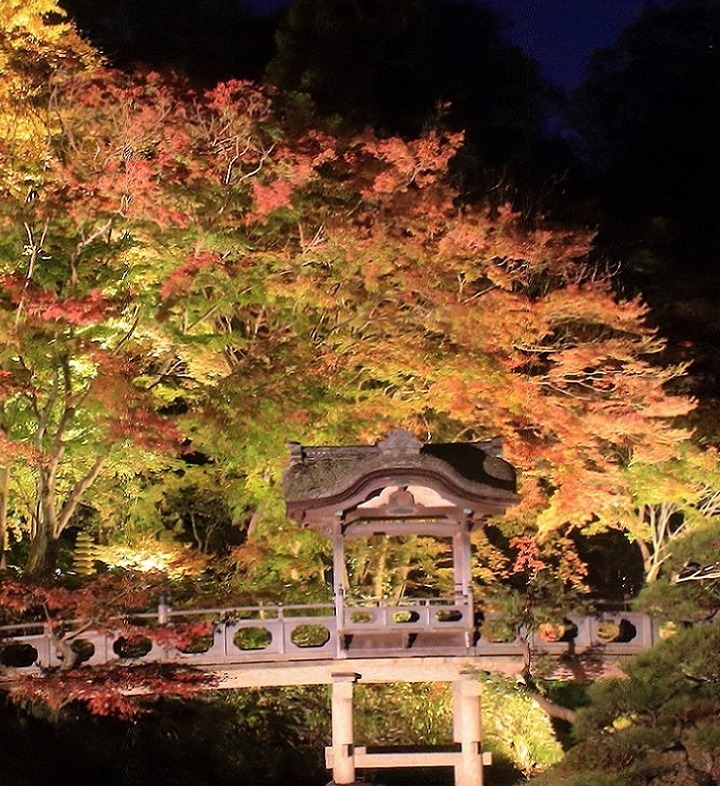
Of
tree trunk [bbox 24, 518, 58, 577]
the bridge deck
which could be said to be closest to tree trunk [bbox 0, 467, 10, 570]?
tree trunk [bbox 24, 518, 58, 577]

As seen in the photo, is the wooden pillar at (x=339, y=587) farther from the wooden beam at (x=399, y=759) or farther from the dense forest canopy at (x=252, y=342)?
the dense forest canopy at (x=252, y=342)

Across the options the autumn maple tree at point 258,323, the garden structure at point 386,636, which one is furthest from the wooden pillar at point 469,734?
the autumn maple tree at point 258,323

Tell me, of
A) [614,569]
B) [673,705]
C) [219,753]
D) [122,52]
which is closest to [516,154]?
[122,52]

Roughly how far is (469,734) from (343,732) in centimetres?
151

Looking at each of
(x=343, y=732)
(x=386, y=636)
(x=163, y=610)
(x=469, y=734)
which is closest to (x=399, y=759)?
(x=343, y=732)

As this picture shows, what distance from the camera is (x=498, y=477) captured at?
12.6 m

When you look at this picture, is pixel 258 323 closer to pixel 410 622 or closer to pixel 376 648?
pixel 410 622

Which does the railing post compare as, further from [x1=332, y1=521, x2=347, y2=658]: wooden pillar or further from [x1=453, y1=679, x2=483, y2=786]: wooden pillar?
[x1=453, y1=679, x2=483, y2=786]: wooden pillar

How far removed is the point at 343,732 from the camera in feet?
40.5

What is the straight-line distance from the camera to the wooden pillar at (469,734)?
1235 centimetres

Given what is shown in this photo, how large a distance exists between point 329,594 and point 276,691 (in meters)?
1.61

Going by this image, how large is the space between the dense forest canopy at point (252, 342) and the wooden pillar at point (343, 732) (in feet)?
5.97

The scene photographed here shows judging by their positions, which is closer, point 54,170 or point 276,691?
point 54,170

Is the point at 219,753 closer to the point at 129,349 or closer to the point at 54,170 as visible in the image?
the point at 129,349
